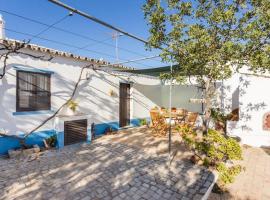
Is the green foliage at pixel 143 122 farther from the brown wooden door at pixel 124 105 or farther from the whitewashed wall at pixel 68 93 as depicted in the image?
the brown wooden door at pixel 124 105

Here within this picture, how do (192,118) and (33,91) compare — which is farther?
(192,118)

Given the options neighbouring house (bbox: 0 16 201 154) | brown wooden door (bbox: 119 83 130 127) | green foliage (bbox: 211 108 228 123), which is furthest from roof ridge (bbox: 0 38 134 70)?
green foliage (bbox: 211 108 228 123)

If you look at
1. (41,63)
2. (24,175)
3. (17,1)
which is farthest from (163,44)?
(17,1)

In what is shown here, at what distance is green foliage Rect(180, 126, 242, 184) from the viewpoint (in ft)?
15.7

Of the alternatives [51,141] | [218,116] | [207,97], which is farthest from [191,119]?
[51,141]

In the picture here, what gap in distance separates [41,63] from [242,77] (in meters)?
8.36

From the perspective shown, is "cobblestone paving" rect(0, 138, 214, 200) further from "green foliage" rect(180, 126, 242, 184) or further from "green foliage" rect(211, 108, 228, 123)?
"green foliage" rect(211, 108, 228, 123)

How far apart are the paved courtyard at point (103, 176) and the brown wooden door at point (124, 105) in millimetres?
4487

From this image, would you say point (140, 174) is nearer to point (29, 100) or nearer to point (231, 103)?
point (29, 100)

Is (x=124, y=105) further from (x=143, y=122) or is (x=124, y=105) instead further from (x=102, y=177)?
(x=102, y=177)

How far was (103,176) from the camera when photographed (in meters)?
5.25

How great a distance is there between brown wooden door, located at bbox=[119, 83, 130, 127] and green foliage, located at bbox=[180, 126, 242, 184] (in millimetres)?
5870

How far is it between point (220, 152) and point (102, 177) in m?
3.22

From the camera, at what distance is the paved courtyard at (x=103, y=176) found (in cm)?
439
